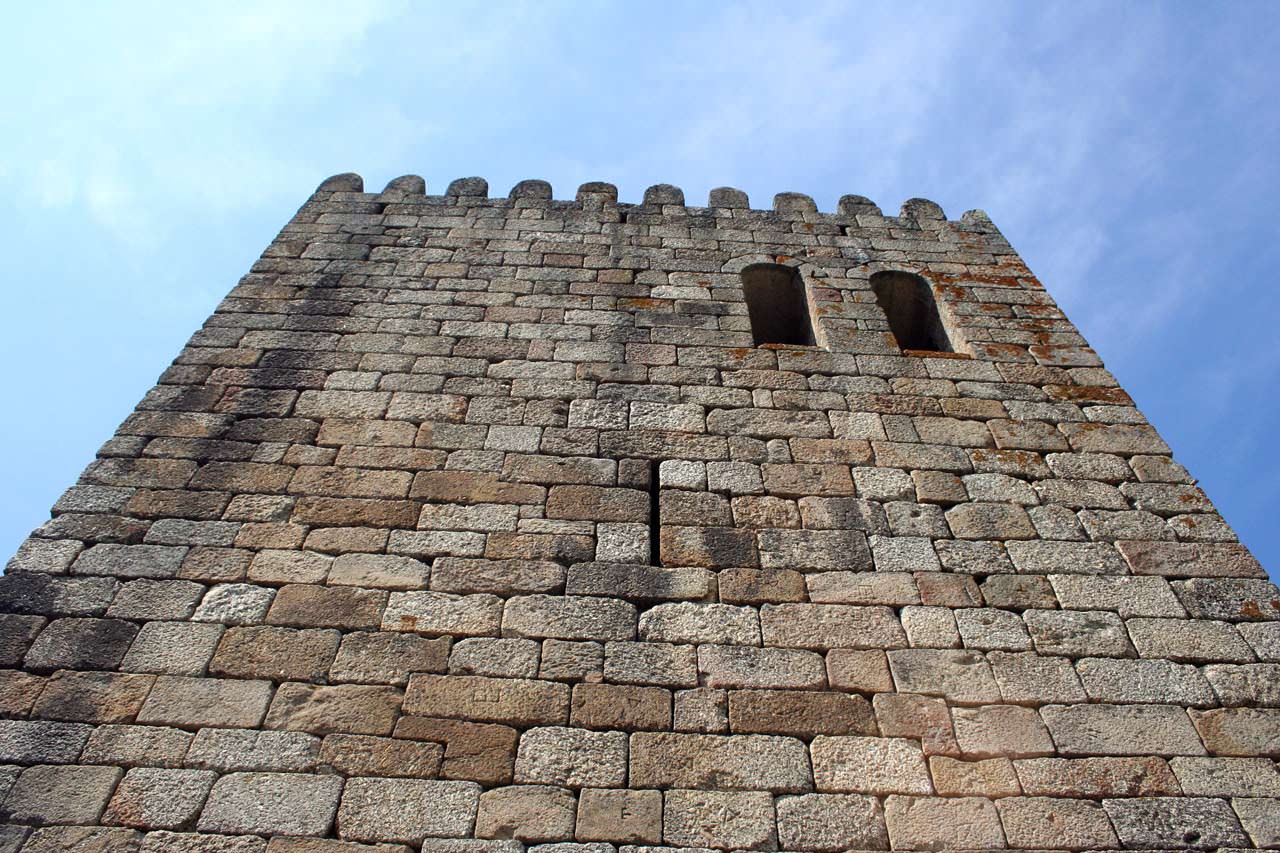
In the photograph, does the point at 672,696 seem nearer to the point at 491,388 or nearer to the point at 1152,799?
the point at 1152,799

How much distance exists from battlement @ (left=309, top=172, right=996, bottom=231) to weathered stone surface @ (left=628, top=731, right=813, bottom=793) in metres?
5.02

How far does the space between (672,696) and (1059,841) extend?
1415 millimetres

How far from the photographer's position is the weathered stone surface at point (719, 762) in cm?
312

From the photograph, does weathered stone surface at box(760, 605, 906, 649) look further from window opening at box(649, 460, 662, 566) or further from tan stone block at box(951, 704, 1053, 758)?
window opening at box(649, 460, 662, 566)

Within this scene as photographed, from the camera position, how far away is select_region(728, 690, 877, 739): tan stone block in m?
3.32

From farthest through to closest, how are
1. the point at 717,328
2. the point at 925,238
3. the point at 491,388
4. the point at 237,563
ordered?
the point at 925,238
the point at 717,328
the point at 491,388
the point at 237,563

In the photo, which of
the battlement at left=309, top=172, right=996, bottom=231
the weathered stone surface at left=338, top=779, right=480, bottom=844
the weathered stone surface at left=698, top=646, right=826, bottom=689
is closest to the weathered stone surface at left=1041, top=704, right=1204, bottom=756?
the weathered stone surface at left=698, top=646, right=826, bottom=689

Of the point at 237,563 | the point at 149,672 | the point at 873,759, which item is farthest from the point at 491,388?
the point at 873,759

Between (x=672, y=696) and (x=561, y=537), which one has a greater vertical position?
(x=561, y=537)

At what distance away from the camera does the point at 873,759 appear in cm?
324

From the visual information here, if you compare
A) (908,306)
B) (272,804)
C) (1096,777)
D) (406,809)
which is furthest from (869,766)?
(908,306)

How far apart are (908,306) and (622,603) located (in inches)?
162

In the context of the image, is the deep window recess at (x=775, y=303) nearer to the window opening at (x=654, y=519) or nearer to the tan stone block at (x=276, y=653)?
the window opening at (x=654, y=519)

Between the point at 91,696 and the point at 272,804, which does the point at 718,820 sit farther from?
the point at 91,696
